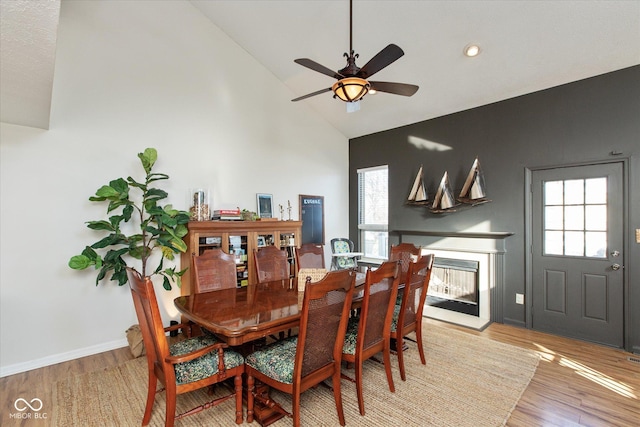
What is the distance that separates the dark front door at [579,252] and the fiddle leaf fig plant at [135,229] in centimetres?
427

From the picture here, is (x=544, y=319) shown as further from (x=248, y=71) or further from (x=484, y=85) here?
(x=248, y=71)

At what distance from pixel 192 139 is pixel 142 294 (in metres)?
2.69

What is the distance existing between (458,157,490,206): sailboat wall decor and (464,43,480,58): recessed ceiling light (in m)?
1.34

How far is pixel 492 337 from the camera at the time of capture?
3625 millimetres

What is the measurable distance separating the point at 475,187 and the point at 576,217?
113cm

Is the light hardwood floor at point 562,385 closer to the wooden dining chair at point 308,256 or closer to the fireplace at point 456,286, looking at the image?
the fireplace at point 456,286

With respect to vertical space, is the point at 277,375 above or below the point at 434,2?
below

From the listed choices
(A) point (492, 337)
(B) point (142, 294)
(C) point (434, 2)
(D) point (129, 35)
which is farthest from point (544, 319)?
(D) point (129, 35)

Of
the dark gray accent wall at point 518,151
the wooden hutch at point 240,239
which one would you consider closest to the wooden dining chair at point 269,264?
the wooden hutch at point 240,239

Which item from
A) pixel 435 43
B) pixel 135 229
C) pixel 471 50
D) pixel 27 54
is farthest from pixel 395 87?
pixel 135 229

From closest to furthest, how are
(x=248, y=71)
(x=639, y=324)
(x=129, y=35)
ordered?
1. (x=639, y=324)
2. (x=129, y=35)
3. (x=248, y=71)

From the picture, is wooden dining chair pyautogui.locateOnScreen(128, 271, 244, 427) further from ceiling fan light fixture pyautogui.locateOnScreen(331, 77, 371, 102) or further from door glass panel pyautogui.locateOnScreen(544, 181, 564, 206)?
door glass panel pyautogui.locateOnScreen(544, 181, 564, 206)

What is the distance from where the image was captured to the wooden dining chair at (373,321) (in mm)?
2084

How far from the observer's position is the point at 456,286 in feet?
14.9
